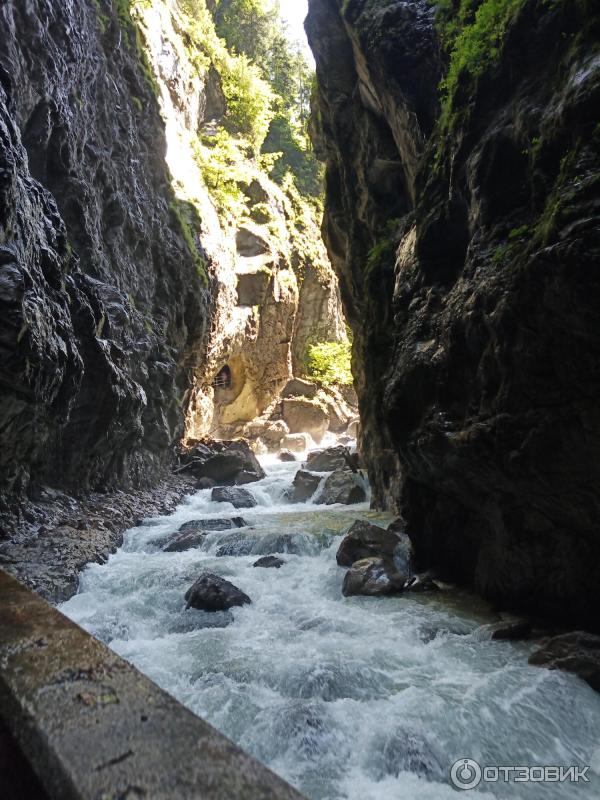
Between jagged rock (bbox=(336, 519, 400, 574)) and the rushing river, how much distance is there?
1.33 feet

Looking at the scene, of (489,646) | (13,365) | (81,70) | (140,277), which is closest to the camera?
(489,646)

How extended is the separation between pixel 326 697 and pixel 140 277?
18320mm

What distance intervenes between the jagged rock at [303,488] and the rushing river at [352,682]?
996 centimetres

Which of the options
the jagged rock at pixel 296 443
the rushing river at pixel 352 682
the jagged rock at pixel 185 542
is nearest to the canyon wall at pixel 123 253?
the jagged rock at pixel 296 443

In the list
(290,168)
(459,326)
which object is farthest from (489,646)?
(290,168)

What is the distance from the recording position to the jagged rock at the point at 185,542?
1150 cm

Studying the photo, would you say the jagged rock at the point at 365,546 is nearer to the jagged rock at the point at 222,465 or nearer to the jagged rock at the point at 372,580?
the jagged rock at the point at 372,580

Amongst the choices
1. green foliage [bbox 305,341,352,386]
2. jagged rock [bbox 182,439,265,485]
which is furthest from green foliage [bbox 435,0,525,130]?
green foliage [bbox 305,341,352,386]

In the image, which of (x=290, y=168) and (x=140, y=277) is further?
(x=290, y=168)

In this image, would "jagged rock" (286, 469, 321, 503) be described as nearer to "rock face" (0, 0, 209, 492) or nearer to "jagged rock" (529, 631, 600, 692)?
"rock face" (0, 0, 209, 492)

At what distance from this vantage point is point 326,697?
502 centimetres

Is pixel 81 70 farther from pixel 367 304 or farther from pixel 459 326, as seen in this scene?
pixel 459 326

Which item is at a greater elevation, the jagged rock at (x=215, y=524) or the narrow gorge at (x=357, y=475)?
the narrow gorge at (x=357, y=475)

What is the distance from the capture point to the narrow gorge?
3.78 metres
